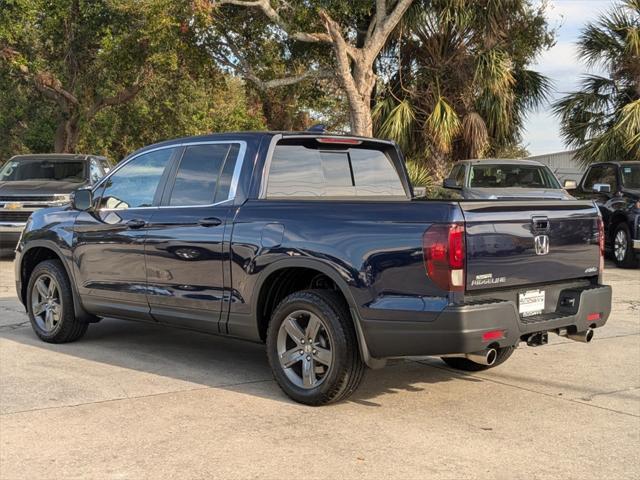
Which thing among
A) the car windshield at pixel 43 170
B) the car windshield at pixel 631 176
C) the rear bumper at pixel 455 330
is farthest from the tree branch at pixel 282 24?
the rear bumper at pixel 455 330

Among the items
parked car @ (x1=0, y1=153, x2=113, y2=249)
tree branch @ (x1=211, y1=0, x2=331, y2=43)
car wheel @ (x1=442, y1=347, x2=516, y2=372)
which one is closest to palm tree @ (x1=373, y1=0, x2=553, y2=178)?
tree branch @ (x1=211, y1=0, x2=331, y2=43)

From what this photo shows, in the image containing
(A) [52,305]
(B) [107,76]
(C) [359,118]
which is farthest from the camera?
(B) [107,76]

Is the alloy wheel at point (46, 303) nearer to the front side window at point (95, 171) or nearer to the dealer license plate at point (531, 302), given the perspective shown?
the dealer license plate at point (531, 302)

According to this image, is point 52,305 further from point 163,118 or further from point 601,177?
point 163,118

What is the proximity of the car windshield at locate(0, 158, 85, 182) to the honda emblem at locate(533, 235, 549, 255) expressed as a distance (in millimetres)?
11471

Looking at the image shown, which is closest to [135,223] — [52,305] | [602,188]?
[52,305]

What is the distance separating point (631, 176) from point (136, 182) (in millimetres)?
10511

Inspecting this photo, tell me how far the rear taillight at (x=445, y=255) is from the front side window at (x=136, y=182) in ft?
8.77

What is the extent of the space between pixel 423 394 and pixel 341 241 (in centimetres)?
142

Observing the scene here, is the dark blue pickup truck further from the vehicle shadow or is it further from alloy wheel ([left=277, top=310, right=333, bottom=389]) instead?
the vehicle shadow

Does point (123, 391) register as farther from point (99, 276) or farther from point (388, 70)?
point (388, 70)

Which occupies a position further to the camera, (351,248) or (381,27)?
(381,27)

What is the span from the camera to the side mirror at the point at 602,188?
556 inches

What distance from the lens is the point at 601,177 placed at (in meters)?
15.2
